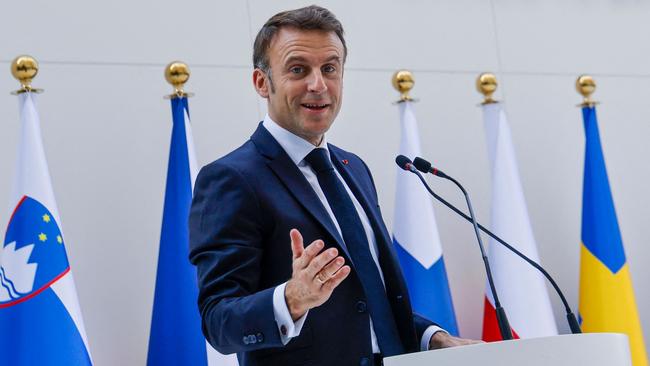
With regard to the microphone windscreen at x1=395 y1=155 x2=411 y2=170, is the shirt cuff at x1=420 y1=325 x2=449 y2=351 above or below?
below

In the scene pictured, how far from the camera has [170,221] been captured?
3.83 metres

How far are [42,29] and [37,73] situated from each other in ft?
0.76

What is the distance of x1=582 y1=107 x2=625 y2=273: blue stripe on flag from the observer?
4.84m

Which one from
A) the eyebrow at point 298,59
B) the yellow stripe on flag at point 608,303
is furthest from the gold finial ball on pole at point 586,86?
the eyebrow at point 298,59

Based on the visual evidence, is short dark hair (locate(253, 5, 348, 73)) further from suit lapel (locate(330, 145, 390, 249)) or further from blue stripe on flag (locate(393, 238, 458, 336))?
blue stripe on flag (locate(393, 238, 458, 336))

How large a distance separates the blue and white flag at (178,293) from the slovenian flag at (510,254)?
4.67ft

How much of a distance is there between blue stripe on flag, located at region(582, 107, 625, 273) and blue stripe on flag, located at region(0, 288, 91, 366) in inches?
105

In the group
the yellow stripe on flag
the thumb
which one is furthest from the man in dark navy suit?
the yellow stripe on flag

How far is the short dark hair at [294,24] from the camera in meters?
2.54

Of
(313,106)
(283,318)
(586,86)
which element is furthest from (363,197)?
(586,86)

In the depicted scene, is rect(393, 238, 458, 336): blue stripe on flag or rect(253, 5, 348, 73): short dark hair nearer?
rect(253, 5, 348, 73): short dark hair

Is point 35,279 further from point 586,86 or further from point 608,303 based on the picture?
point 586,86

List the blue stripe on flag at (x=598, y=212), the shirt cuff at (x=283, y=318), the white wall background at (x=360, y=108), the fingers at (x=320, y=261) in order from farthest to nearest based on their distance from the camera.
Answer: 1. the blue stripe on flag at (x=598, y=212)
2. the white wall background at (x=360, y=108)
3. the shirt cuff at (x=283, y=318)
4. the fingers at (x=320, y=261)

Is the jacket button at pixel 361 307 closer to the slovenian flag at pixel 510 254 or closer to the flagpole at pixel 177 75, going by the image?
the flagpole at pixel 177 75
